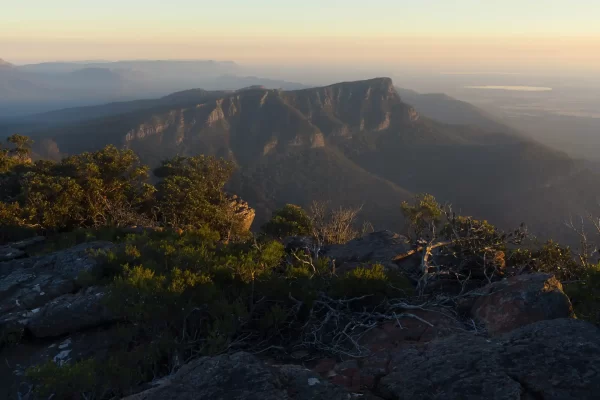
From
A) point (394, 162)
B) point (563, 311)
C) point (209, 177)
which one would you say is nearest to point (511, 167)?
point (394, 162)

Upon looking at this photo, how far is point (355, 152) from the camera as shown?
125938mm

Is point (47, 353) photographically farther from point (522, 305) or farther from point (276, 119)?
point (276, 119)

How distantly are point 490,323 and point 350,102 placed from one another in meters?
146

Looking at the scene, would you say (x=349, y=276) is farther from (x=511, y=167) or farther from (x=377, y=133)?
(x=377, y=133)

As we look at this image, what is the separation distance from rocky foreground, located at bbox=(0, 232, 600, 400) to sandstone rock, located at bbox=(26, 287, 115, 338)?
18 millimetres

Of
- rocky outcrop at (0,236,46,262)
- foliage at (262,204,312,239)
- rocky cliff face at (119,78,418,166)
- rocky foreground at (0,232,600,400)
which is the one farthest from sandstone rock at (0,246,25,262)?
rocky cliff face at (119,78,418,166)

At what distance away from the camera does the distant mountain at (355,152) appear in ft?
273

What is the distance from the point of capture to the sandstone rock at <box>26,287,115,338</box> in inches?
271

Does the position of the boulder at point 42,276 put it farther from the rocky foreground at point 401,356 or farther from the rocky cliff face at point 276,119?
the rocky cliff face at point 276,119

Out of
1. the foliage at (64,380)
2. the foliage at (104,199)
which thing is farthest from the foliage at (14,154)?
the foliage at (64,380)

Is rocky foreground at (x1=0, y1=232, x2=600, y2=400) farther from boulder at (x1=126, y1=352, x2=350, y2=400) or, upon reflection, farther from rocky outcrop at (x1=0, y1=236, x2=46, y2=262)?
rocky outcrop at (x1=0, y1=236, x2=46, y2=262)

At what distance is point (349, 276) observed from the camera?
7.13m

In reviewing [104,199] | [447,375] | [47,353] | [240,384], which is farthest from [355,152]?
[240,384]

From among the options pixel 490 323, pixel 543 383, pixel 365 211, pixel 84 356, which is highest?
pixel 543 383
